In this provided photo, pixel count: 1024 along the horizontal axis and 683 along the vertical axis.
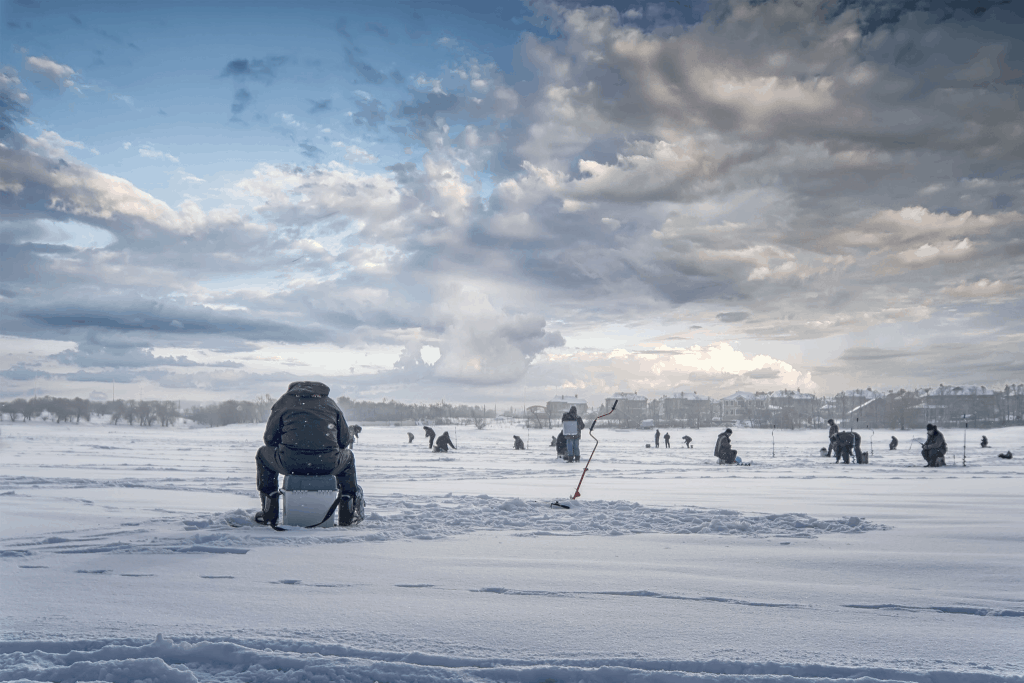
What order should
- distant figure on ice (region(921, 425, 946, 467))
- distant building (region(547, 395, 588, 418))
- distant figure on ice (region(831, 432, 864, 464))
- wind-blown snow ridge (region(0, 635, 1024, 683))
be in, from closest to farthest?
1. wind-blown snow ridge (region(0, 635, 1024, 683))
2. distant figure on ice (region(921, 425, 946, 467))
3. distant figure on ice (region(831, 432, 864, 464))
4. distant building (region(547, 395, 588, 418))

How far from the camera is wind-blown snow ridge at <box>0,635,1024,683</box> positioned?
280 centimetres

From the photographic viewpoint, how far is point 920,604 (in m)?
3.92

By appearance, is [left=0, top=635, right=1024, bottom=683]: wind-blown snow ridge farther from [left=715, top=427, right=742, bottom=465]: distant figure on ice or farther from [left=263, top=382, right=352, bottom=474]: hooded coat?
[left=715, top=427, right=742, bottom=465]: distant figure on ice

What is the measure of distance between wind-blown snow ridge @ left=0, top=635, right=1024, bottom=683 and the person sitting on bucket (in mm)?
3875

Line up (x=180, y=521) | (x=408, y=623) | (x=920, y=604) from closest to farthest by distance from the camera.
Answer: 1. (x=408, y=623)
2. (x=920, y=604)
3. (x=180, y=521)

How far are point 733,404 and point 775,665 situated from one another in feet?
605

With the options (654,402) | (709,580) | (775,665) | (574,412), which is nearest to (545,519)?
(709,580)

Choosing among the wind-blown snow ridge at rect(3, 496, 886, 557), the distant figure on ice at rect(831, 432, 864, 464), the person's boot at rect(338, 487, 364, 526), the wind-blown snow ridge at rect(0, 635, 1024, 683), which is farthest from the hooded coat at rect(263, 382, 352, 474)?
the distant figure on ice at rect(831, 432, 864, 464)

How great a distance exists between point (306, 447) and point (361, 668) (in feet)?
14.4

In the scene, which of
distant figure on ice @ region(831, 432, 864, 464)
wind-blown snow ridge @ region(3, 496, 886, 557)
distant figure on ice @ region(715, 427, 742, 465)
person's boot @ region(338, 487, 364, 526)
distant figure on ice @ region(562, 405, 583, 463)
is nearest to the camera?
wind-blown snow ridge @ region(3, 496, 886, 557)

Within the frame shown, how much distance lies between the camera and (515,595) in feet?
13.6

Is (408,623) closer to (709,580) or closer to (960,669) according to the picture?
(709,580)

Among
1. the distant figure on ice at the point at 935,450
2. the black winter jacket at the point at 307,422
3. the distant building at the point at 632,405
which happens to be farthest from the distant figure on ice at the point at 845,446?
the distant building at the point at 632,405

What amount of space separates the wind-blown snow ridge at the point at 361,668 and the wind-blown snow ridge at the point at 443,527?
8.85 feet
